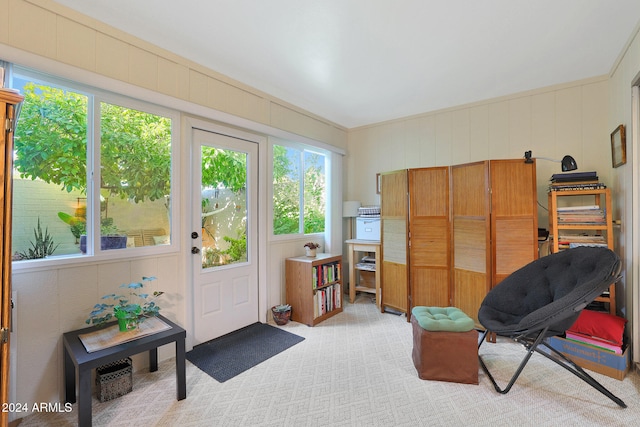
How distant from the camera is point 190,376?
2.17m

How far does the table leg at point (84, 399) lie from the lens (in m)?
1.51

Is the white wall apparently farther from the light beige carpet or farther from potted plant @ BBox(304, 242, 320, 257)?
potted plant @ BBox(304, 242, 320, 257)

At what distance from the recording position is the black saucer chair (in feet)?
5.61

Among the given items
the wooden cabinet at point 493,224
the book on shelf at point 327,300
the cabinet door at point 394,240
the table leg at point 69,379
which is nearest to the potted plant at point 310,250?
the book on shelf at point 327,300

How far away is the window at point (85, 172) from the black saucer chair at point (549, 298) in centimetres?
274

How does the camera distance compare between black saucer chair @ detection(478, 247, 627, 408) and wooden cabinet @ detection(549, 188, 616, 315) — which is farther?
wooden cabinet @ detection(549, 188, 616, 315)

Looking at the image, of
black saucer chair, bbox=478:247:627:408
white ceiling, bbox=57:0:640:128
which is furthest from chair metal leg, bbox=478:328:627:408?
white ceiling, bbox=57:0:640:128

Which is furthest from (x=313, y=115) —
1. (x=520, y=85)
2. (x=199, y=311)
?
(x=199, y=311)

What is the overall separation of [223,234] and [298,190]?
Result: 46.5 inches

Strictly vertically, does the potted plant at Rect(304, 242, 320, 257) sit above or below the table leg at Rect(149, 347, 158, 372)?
above

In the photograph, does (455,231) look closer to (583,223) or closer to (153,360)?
(583,223)

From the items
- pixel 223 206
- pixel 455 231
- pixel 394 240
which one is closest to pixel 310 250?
pixel 394 240

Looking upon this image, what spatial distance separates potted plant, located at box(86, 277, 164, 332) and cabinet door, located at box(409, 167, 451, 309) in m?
2.55

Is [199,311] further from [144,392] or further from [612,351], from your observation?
[612,351]
